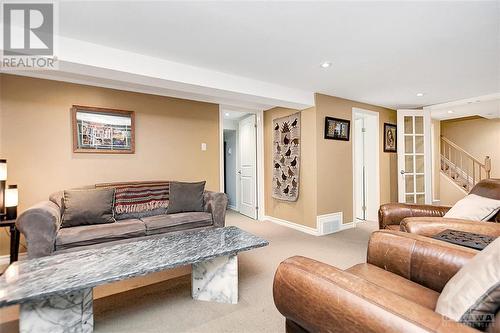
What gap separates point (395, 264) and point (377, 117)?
12.4 ft

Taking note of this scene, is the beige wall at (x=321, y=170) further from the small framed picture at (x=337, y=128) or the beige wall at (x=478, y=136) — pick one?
the beige wall at (x=478, y=136)

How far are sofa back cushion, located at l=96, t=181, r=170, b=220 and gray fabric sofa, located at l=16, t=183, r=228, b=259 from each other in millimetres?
172

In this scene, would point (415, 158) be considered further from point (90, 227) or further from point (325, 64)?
point (90, 227)

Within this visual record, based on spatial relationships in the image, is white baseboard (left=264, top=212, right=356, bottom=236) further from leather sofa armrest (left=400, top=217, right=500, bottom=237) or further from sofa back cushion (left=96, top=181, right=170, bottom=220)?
sofa back cushion (left=96, top=181, right=170, bottom=220)

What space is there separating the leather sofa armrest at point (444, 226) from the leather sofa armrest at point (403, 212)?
1.91 feet

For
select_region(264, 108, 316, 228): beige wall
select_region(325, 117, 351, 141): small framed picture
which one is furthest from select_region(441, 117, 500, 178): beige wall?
select_region(264, 108, 316, 228): beige wall

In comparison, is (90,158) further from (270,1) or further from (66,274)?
(270,1)

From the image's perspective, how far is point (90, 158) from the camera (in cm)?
319

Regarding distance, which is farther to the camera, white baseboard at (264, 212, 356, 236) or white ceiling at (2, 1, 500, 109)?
white baseboard at (264, 212, 356, 236)

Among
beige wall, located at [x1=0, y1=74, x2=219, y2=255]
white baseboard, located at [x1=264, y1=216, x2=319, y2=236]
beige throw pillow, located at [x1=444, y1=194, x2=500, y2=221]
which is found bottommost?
white baseboard, located at [x1=264, y1=216, x2=319, y2=236]

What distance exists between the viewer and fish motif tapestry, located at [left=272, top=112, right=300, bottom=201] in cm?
410

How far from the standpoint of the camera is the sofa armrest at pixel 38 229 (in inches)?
81.7

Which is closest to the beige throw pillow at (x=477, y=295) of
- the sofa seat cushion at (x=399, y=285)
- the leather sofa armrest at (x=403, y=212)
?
the sofa seat cushion at (x=399, y=285)

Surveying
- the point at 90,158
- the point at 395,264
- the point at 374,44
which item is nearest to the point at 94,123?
the point at 90,158
